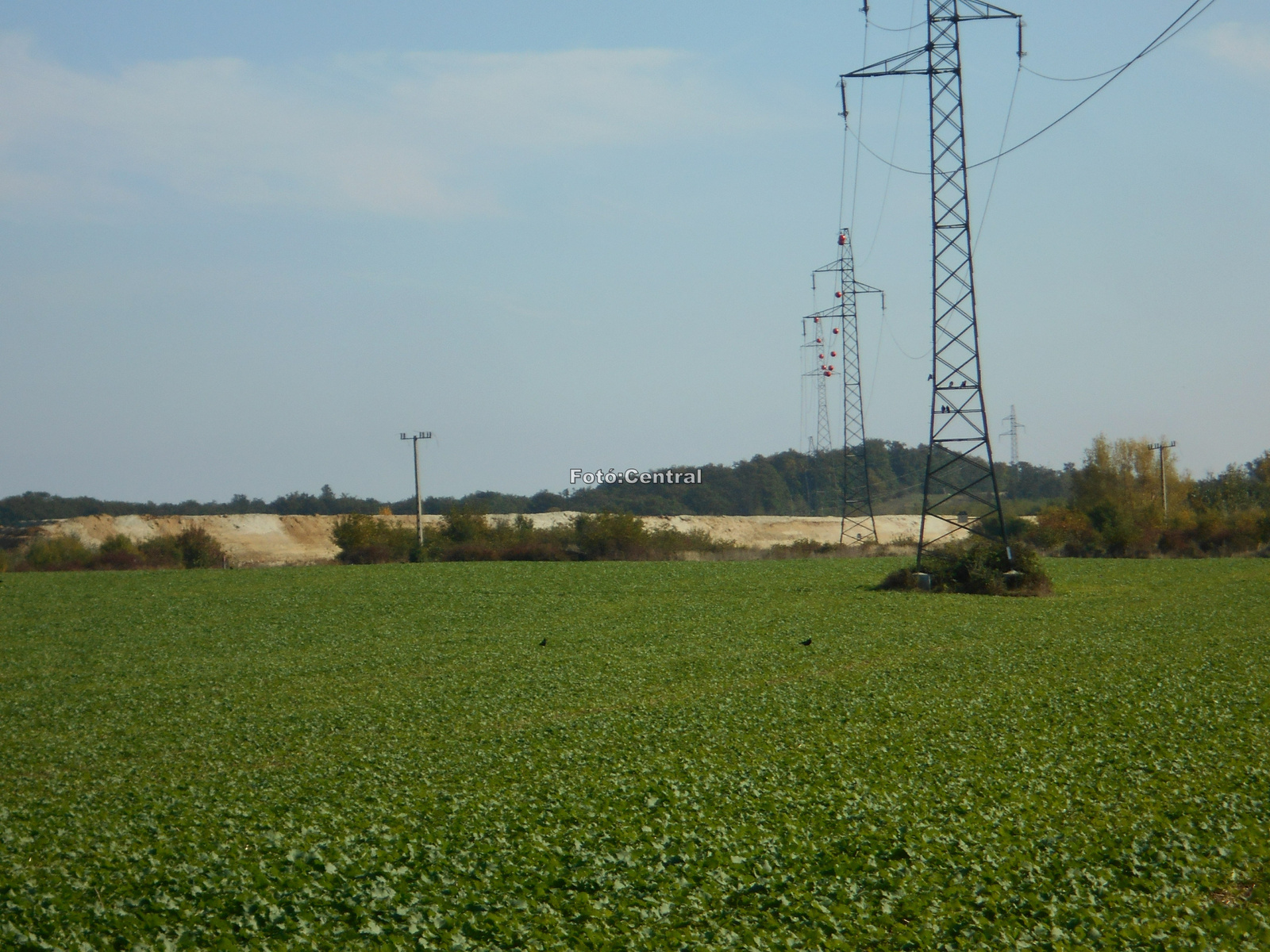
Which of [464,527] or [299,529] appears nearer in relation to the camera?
[464,527]

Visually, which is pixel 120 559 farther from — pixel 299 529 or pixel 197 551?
pixel 299 529

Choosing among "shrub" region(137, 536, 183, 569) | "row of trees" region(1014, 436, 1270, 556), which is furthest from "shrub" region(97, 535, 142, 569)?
"row of trees" region(1014, 436, 1270, 556)

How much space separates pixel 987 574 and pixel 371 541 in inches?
1581

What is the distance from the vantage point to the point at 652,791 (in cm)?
1005

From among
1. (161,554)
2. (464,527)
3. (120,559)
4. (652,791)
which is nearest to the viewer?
(652,791)

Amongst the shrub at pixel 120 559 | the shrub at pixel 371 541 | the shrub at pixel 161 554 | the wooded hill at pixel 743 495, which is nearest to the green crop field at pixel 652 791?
the shrub at pixel 120 559

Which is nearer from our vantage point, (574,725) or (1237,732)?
(1237,732)

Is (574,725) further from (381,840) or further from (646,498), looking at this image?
(646,498)

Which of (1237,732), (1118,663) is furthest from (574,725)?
(1118,663)

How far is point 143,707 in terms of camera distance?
55.5 feet

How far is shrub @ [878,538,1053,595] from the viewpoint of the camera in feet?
106

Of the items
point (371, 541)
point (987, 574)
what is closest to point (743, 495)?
point (371, 541)

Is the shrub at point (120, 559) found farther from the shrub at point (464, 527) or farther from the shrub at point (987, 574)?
the shrub at point (987, 574)

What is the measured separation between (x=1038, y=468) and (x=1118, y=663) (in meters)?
143
